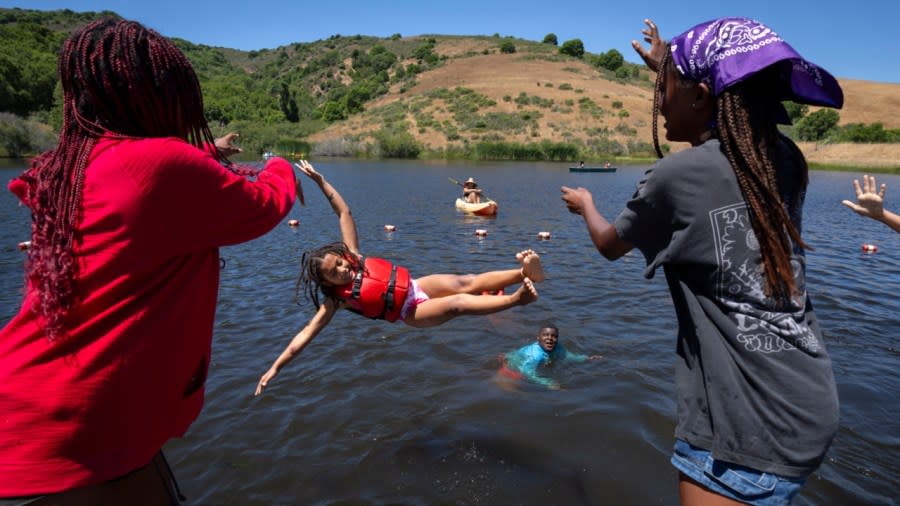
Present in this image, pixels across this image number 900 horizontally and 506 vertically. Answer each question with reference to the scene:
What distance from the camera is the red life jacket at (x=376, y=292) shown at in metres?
5.71

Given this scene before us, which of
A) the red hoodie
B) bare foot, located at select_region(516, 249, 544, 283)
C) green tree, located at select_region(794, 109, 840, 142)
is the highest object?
green tree, located at select_region(794, 109, 840, 142)

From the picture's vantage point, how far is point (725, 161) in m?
1.98

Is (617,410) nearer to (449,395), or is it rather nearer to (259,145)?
(449,395)

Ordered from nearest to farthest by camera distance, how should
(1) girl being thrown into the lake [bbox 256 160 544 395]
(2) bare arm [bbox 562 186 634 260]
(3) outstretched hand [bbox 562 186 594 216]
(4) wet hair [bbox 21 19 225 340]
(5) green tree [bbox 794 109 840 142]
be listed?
(4) wet hair [bbox 21 19 225 340] < (2) bare arm [bbox 562 186 634 260] < (3) outstretched hand [bbox 562 186 594 216] < (1) girl being thrown into the lake [bbox 256 160 544 395] < (5) green tree [bbox 794 109 840 142]

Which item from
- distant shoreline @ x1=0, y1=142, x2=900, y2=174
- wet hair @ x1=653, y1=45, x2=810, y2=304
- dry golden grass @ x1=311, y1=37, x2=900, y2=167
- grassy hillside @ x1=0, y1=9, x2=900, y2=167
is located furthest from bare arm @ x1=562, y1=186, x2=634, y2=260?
dry golden grass @ x1=311, y1=37, x2=900, y2=167

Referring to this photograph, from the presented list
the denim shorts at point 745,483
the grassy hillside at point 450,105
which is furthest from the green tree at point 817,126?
the denim shorts at point 745,483

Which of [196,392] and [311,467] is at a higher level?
[196,392]

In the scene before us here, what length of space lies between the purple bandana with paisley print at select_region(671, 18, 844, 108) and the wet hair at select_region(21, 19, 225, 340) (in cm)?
205

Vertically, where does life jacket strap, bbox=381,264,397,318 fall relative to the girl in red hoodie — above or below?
below

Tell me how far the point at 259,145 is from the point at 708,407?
83.9 metres

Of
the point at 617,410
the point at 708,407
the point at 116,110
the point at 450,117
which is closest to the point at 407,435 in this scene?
the point at 617,410

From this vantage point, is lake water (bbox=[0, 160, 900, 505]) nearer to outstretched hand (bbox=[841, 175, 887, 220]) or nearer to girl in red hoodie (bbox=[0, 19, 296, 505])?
outstretched hand (bbox=[841, 175, 887, 220])

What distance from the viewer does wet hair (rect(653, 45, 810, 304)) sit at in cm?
193

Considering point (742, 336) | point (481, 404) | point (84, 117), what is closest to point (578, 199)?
point (742, 336)
